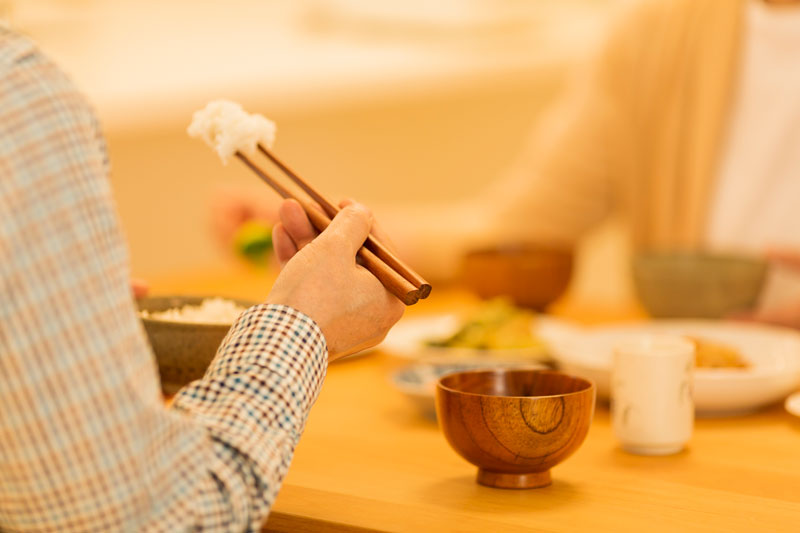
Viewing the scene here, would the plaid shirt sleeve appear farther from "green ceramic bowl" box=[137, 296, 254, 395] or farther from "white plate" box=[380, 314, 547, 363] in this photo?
"white plate" box=[380, 314, 547, 363]

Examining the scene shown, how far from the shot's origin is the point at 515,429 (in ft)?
2.93

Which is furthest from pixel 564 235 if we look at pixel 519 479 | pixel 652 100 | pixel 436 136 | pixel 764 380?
pixel 436 136

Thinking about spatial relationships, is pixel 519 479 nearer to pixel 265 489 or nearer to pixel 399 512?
pixel 399 512

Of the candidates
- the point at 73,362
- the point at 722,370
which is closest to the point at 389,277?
the point at 73,362

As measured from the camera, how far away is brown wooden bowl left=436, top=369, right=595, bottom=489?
89 centimetres

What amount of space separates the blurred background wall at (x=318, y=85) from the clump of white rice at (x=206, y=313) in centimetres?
155

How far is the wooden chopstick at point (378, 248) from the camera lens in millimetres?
870

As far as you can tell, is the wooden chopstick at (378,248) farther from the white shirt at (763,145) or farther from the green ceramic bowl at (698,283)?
the white shirt at (763,145)

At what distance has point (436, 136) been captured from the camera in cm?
424

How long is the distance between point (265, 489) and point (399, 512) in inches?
A: 7.2

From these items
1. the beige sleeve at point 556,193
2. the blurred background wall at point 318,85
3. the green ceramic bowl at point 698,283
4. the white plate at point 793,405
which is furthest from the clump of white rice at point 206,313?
the blurred background wall at point 318,85

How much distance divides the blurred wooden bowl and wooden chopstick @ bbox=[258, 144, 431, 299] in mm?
764

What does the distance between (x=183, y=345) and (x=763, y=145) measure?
1453 mm

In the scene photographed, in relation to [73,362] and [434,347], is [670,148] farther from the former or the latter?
[73,362]
